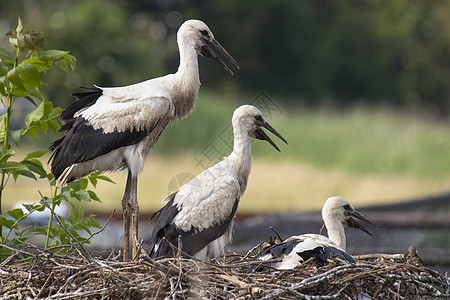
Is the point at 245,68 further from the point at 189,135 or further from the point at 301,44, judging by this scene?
the point at 189,135

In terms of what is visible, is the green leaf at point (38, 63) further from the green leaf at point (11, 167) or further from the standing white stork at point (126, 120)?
the green leaf at point (11, 167)

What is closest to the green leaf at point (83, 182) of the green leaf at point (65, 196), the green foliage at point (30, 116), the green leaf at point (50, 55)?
the green foliage at point (30, 116)

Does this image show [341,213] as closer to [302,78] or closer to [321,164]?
[321,164]

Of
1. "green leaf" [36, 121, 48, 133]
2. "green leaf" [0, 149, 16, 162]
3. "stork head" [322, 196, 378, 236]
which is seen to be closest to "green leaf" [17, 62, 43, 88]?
"green leaf" [36, 121, 48, 133]

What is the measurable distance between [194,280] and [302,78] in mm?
28787

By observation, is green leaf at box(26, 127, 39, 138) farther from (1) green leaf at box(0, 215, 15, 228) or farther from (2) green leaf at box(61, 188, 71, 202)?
(1) green leaf at box(0, 215, 15, 228)

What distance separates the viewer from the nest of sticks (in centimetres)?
459

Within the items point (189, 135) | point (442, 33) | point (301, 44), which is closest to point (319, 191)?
point (189, 135)

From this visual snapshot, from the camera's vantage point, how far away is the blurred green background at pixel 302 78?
18203 mm

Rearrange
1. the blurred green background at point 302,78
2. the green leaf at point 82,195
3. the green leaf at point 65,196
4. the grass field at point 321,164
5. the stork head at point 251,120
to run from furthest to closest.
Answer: the blurred green background at point 302,78, the grass field at point 321,164, the stork head at point 251,120, the green leaf at point 82,195, the green leaf at point 65,196

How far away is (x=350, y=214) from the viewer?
608cm

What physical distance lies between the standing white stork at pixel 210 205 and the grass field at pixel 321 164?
32.5 ft

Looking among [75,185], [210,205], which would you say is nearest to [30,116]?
[75,185]

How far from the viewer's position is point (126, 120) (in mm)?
5785
